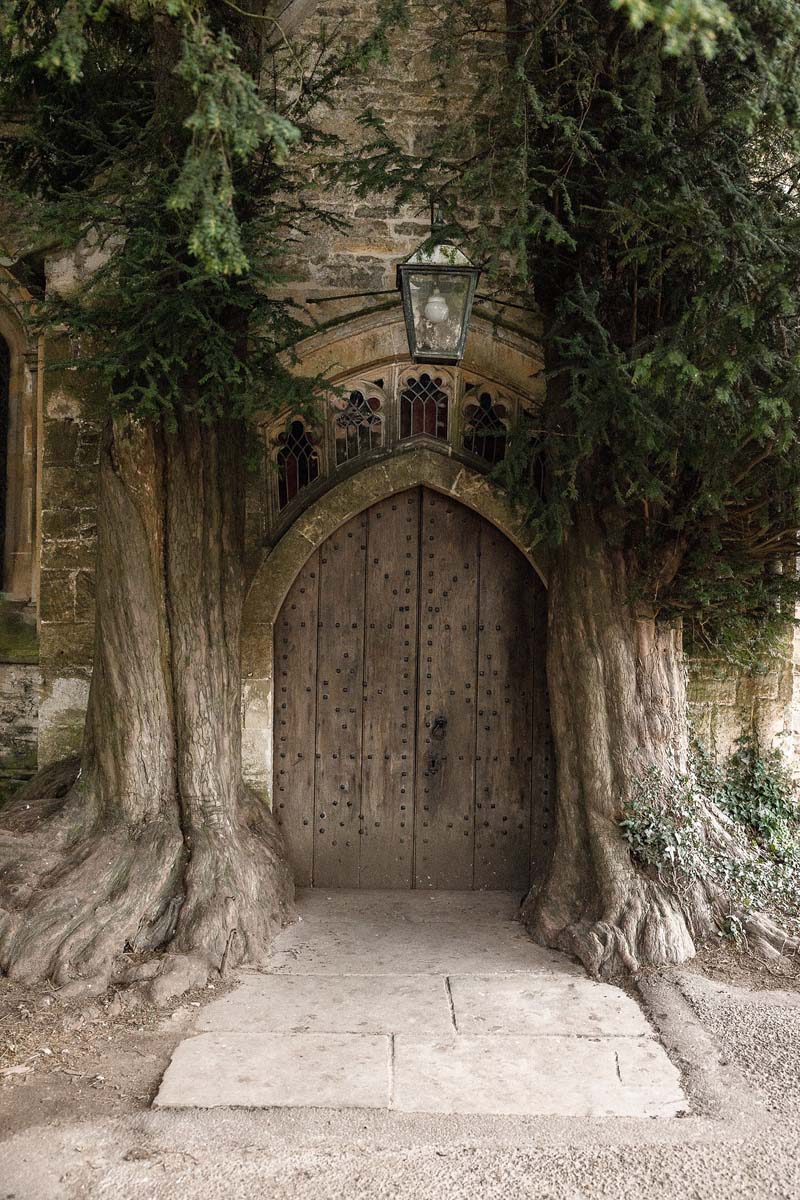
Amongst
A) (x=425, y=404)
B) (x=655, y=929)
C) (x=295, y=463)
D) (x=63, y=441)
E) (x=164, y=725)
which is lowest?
(x=655, y=929)

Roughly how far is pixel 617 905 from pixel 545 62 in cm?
399

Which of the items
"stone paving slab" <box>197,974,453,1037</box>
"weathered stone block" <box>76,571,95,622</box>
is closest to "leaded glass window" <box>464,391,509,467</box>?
"weathered stone block" <box>76,571,95,622</box>

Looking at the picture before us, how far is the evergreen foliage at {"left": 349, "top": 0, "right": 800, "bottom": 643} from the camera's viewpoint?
398 cm

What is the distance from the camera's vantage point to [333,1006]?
4.09 m

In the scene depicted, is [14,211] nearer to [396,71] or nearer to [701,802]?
[396,71]

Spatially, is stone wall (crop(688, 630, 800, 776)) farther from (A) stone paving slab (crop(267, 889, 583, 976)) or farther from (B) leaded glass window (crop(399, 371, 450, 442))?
(B) leaded glass window (crop(399, 371, 450, 442))

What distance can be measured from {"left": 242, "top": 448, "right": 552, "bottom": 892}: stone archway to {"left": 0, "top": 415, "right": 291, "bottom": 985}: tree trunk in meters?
0.47

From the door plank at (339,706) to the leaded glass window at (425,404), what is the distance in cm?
61

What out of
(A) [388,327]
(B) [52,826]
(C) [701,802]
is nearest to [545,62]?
(A) [388,327]

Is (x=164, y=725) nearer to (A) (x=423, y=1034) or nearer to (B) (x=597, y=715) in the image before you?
(A) (x=423, y=1034)

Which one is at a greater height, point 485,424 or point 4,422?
point 4,422

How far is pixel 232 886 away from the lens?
4.68 meters

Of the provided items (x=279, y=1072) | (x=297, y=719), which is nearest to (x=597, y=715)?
(x=297, y=719)

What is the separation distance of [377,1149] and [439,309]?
10.6 feet
